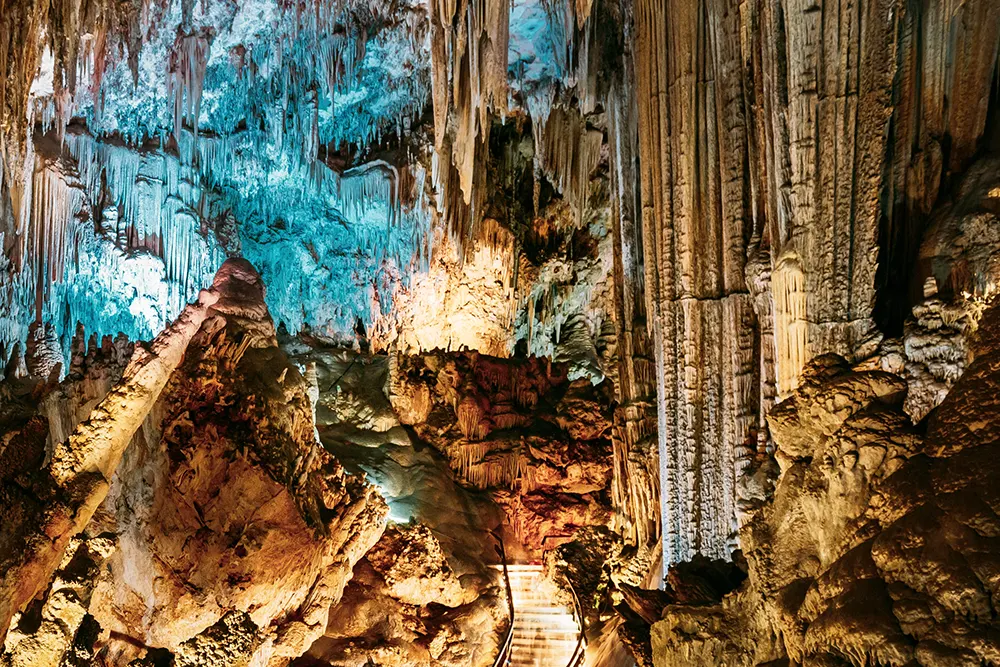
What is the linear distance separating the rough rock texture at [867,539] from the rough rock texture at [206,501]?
398 cm

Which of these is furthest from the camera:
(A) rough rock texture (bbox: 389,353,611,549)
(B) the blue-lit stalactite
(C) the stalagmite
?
(A) rough rock texture (bbox: 389,353,611,549)

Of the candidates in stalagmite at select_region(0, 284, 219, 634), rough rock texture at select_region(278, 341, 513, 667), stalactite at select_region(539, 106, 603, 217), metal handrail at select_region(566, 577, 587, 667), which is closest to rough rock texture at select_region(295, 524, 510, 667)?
rough rock texture at select_region(278, 341, 513, 667)

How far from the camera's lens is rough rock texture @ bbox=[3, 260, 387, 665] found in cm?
664

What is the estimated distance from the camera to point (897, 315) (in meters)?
6.39

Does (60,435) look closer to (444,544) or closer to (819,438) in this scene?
(444,544)

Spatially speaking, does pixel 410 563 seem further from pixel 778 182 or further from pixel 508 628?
pixel 778 182

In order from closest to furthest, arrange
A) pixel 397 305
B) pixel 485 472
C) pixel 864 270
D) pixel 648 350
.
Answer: pixel 864 270, pixel 648 350, pixel 485 472, pixel 397 305

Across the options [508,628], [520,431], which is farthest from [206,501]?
[520,431]

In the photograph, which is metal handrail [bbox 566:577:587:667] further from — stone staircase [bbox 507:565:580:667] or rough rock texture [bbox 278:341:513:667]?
rough rock texture [bbox 278:341:513:667]

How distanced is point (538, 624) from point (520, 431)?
9.33ft

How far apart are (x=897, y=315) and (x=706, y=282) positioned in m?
1.98

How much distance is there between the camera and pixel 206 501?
715 centimetres

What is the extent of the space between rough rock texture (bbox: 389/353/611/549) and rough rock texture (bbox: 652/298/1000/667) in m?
8.05


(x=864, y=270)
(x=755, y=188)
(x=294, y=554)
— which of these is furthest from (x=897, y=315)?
(x=294, y=554)
